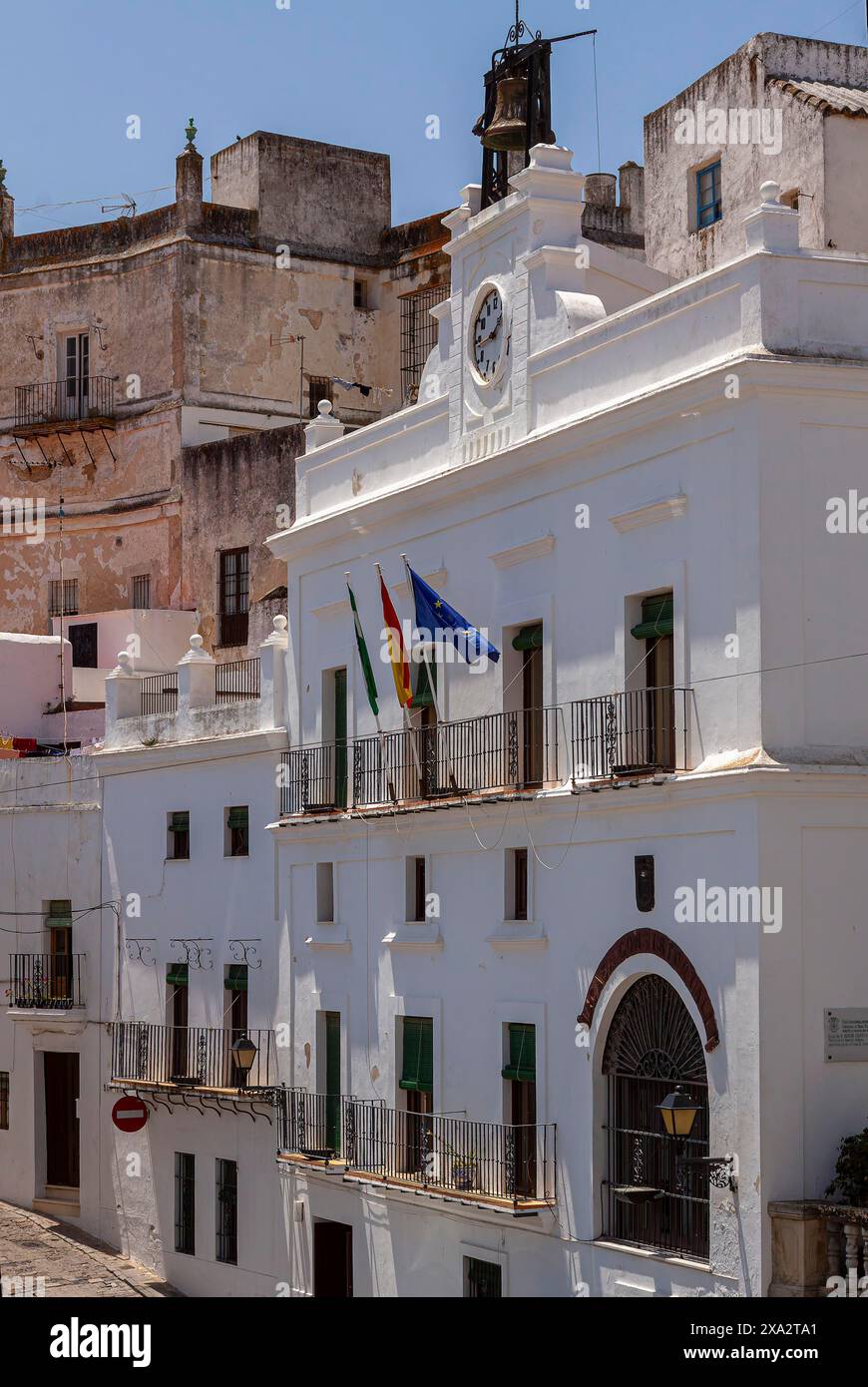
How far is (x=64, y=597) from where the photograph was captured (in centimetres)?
3912

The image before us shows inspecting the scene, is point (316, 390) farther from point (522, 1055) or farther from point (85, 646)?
point (522, 1055)

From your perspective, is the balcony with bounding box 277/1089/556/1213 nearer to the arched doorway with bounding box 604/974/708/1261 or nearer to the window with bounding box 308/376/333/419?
the arched doorway with bounding box 604/974/708/1261

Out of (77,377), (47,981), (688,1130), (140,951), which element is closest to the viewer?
(688,1130)

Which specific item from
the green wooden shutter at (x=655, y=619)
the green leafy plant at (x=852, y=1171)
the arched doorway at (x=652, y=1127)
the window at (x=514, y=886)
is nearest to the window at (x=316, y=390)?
the window at (x=514, y=886)

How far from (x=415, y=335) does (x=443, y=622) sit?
17.7m

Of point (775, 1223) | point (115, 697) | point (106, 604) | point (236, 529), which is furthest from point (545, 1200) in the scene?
point (106, 604)

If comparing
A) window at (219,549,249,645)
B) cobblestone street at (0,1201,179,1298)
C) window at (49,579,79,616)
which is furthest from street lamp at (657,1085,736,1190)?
window at (49,579,79,616)

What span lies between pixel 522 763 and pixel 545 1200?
4.42 meters

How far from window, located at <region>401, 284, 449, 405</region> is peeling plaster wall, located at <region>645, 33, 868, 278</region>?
1032cm

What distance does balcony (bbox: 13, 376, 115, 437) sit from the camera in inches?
1510

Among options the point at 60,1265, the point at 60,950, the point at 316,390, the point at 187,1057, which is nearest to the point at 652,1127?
the point at 187,1057

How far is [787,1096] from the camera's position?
17.8 meters

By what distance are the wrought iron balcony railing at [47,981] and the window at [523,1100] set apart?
37.8ft
